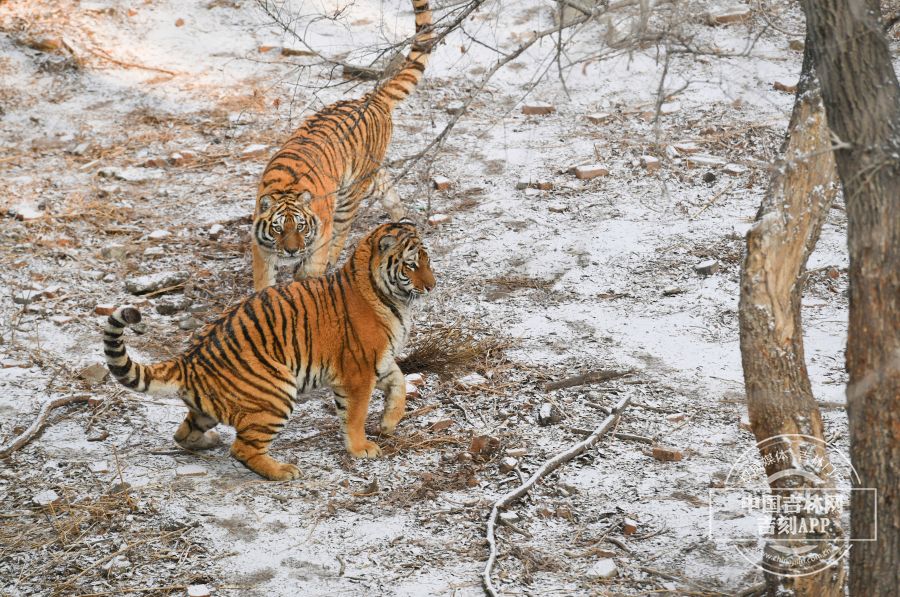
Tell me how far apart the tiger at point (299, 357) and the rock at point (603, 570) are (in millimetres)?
1474

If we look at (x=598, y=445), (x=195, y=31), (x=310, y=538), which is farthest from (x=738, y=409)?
(x=195, y=31)

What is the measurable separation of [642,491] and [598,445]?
1.54ft

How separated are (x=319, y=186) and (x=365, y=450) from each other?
264 centimetres

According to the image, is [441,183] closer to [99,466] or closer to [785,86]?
[785,86]

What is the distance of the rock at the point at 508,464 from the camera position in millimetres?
4930

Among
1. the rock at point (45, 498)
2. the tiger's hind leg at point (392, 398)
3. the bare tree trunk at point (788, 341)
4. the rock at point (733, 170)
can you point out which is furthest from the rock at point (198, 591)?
the rock at point (733, 170)

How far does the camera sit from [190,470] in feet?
16.2

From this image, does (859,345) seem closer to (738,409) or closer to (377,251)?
(738,409)

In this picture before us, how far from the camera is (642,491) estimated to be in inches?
186

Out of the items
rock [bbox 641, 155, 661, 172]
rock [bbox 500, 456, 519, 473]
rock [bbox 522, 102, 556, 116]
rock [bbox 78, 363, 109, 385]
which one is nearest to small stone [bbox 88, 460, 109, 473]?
rock [bbox 78, 363, 109, 385]

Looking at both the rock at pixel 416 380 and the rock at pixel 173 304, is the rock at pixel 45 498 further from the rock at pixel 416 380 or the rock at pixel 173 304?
the rock at pixel 173 304

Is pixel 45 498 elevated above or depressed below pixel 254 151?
below

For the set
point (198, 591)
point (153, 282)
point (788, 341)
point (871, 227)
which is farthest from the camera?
point (153, 282)

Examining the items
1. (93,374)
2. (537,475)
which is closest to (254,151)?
(93,374)
